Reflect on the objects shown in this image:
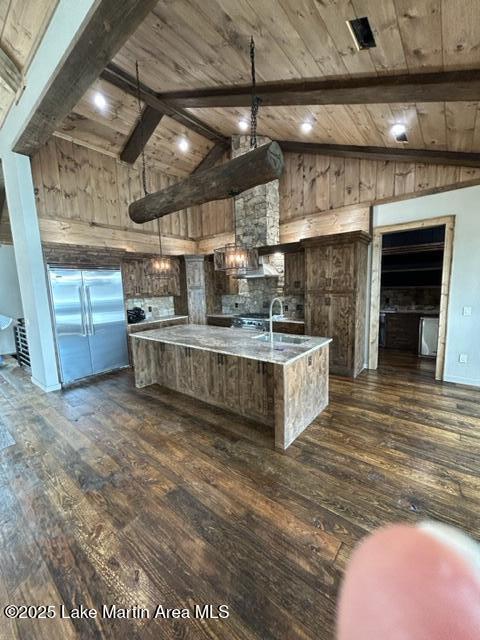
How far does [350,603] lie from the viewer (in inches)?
14.6

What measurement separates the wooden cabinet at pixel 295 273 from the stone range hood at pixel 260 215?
1.06 ft

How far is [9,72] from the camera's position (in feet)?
9.91

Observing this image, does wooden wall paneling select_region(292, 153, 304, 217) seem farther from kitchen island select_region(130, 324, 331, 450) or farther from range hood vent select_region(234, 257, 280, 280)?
kitchen island select_region(130, 324, 331, 450)

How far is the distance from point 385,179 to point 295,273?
79.1 inches

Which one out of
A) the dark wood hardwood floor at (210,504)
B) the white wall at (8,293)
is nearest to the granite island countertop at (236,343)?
the dark wood hardwood floor at (210,504)

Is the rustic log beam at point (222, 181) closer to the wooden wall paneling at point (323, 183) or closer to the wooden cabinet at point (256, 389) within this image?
the wooden cabinet at point (256, 389)

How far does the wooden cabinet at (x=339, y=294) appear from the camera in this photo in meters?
4.24

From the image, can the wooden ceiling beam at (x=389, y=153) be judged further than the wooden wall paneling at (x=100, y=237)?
No

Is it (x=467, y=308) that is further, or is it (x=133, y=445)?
(x=467, y=308)

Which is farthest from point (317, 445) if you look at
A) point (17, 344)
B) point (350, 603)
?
point (17, 344)

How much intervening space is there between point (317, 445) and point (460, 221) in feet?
11.7

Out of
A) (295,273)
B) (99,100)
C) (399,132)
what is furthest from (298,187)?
(99,100)

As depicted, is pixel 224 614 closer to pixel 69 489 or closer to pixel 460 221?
pixel 69 489

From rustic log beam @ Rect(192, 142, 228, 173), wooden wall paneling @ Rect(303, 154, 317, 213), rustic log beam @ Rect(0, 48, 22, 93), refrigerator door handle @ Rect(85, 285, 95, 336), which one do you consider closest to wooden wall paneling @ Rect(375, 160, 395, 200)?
wooden wall paneling @ Rect(303, 154, 317, 213)
